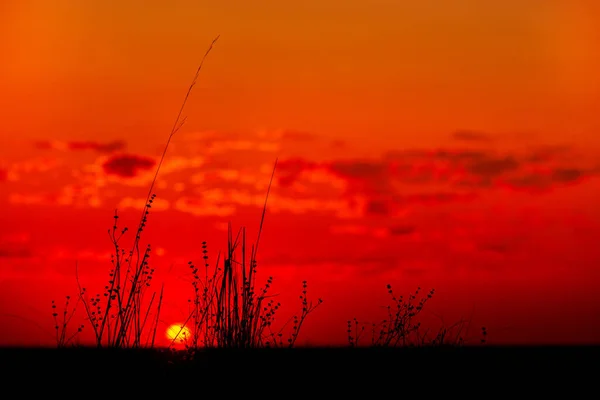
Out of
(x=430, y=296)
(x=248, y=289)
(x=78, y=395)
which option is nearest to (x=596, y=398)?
(x=430, y=296)

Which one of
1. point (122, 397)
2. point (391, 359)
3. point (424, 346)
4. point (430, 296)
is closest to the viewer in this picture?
point (122, 397)

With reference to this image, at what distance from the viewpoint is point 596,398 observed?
5547 mm

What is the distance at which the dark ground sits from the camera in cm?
578

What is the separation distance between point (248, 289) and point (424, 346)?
1.45 m

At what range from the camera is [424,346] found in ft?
23.1

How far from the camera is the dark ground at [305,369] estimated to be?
578cm

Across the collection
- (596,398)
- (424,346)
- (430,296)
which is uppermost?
(430,296)

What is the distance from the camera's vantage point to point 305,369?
6113 millimetres

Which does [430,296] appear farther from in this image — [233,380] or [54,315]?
[54,315]

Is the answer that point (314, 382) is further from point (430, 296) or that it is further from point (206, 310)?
point (430, 296)

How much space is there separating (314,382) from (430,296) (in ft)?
6.85

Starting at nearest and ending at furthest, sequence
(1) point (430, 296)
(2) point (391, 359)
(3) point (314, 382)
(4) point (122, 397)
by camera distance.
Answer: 1. (4) point (122, 397)
2. (3) point (314, 382)
3. (2) point (391, 359)
4. (1) point (430, 296)

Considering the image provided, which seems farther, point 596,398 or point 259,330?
point 259,330

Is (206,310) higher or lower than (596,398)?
higher
